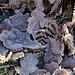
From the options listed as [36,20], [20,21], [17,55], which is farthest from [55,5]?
[17,55]

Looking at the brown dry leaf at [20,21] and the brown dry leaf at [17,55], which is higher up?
the brown dry leaf at [20,21]

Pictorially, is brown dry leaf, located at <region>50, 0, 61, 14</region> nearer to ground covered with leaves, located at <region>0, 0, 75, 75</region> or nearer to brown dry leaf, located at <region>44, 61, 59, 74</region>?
ground covered with leaves, located at <region>0, 0, 75, 75</region>

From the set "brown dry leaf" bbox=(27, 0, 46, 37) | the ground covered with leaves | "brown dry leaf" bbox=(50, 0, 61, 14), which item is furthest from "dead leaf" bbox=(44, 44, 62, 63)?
"brown dry leaf" bbox=(50, 0, 61, 14)

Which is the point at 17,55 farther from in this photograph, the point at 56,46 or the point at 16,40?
the point at 56,46

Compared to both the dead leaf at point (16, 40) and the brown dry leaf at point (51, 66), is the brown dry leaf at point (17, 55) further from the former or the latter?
the brown dry leaf at point (51, 66)

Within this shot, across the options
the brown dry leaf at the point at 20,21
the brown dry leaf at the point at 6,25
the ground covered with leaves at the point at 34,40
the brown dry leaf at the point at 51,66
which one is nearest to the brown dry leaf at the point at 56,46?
the ground covered with leaves at the point at 34,40

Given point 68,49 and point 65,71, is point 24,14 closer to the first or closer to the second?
point 68,49

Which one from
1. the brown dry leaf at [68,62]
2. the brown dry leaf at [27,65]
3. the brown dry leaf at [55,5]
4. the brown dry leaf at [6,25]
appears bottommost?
the brown dry leaf at [68,62]

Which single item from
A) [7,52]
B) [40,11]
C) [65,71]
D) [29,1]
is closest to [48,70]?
[65,71]
